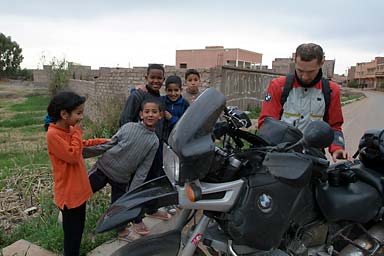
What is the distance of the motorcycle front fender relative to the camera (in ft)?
5.11

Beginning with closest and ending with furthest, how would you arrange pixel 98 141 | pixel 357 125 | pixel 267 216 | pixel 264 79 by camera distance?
pixel 267 216 < pixel 98 141 < pixel 357 125 < pixel 264 79

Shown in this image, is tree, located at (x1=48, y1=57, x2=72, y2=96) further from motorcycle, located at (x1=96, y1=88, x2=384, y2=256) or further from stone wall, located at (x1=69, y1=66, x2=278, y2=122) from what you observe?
motorcycle, located at (x1=96, y1=88, x2=384, y2=256)

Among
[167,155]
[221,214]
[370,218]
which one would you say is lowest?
[370,218]

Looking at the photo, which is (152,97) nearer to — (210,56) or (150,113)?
(150,113)

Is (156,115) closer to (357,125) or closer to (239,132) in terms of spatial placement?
(239,132)

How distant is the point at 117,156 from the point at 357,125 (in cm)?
1039

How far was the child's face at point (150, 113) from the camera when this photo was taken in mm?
3018

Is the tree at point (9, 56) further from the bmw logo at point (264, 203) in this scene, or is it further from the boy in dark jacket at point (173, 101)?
the bmw logo at point (264, 203)

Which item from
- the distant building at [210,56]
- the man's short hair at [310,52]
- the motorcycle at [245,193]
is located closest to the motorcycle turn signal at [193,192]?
the motorcycle at [245,193]

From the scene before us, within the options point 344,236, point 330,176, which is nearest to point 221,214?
point 330,176

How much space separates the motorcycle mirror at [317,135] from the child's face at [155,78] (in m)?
2.33

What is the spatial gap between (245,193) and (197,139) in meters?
0.37

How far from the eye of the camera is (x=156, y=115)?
3.05 meters

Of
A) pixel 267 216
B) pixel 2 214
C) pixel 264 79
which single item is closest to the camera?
pixel 267 216
